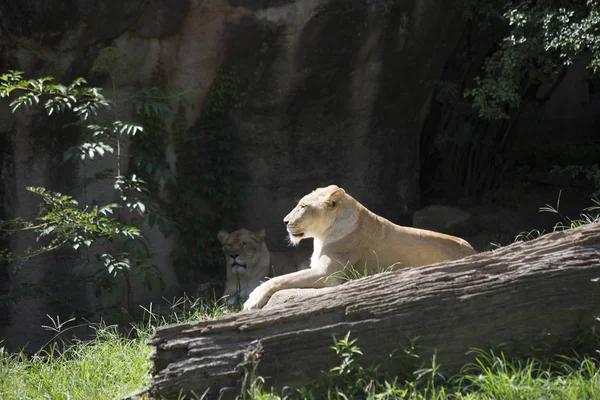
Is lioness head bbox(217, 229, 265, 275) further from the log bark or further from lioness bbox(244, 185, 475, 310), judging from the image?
the log bark

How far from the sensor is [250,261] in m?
9.48

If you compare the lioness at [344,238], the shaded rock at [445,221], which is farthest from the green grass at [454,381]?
the shaded rock at [445,221]

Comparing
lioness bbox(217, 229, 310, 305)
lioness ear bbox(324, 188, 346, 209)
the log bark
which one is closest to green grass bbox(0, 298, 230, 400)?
the log bark

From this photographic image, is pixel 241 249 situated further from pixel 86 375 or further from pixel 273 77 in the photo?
pixel 86 375

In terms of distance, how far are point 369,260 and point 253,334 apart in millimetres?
1924

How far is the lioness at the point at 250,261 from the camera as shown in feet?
30.9

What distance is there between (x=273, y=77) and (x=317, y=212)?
16.7 ft

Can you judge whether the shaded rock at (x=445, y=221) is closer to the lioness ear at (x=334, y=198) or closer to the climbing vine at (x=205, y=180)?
the climbing vine at (x=205, y=180)

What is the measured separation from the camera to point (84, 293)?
10156 mm

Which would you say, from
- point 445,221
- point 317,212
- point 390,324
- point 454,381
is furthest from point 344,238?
point 445,221

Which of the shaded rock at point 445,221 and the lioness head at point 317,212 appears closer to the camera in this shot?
the lioness head at point 317,212

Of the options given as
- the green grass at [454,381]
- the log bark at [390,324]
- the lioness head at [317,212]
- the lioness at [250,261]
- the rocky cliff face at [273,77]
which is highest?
the rocky cliff face at [273,77]

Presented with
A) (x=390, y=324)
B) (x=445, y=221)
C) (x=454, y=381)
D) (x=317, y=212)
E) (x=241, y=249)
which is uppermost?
(x=317, y=212)

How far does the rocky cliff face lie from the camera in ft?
31.3
